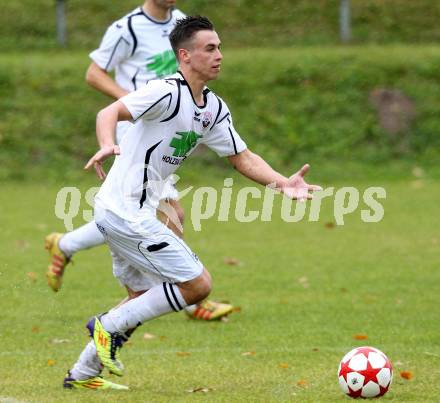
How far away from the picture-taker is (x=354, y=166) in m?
17.7

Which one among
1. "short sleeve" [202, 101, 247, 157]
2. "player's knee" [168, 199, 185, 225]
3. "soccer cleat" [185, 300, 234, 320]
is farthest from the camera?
"soccer cleat" [185, 300, 234, 320]

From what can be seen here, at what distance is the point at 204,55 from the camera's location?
6133 mm

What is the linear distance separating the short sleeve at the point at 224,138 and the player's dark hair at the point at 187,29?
44 centimetres

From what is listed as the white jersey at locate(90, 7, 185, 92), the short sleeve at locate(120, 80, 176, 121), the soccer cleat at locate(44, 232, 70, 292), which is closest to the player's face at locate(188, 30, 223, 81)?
the short sleeve at locate(120, 80, 176, 121)

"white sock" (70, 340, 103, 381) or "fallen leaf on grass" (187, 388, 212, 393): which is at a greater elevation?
"white sock" (70, 340, 103, 381)

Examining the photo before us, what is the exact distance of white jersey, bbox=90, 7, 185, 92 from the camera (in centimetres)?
880

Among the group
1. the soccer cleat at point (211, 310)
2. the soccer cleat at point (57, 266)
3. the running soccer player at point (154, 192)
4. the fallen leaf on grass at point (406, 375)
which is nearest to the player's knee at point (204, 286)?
the running soccer player at point (154, 192)

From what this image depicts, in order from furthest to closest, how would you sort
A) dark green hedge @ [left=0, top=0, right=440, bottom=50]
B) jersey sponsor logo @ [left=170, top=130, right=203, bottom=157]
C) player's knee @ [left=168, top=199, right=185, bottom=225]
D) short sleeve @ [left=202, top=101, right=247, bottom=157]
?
dark green hedge @ [left=0, top=0, right=440, bottom=50]
player's knee @ [left=168, top=199, right=185, bottom=225]
short sleeve @ [left=202, top=101, right=247, bottom=157]
jersey sponsor logo @ [left=170, top=130, right=203, bottom=157]

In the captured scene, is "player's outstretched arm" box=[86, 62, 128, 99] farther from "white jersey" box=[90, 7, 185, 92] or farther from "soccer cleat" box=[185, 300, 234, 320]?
"soccer cleat" box=[185, 300, 234, 320]

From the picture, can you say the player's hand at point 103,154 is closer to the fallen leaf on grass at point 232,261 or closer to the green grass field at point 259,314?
the green grass field at point 259,314

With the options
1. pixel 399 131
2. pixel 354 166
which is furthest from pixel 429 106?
pixel 354 166

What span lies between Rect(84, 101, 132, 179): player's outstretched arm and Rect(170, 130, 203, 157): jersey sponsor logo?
0.39m

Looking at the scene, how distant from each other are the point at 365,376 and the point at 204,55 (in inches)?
78.9

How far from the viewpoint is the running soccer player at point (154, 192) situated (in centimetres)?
592
